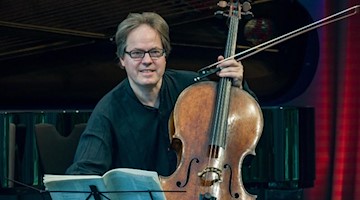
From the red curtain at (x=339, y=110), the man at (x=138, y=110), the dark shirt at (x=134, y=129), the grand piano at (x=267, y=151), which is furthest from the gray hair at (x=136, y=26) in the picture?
the red curtain at (x=339, y=110)

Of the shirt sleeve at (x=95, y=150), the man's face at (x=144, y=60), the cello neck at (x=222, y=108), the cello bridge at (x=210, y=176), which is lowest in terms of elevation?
the cello bridge at (x=210, y=176)

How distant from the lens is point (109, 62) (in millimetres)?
3750

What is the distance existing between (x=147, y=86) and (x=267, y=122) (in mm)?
875

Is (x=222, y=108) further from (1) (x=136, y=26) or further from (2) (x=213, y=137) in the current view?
(1) (x=136, y=26)

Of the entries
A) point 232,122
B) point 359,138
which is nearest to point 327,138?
point 359,138

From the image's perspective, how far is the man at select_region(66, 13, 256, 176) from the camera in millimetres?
2371

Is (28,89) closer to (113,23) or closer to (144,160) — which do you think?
(113,23)

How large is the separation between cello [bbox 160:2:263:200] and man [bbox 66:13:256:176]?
76 millimetres

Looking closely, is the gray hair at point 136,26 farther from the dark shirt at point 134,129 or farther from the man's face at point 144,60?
the dark shirt at point 134,129

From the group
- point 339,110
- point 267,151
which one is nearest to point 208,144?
point 267,151

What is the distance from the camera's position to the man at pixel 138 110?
7.78 ft

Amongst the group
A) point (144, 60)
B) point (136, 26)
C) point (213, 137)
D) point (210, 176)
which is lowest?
point (210, 176)

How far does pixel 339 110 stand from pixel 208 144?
1784 millimetres

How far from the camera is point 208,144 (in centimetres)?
233
